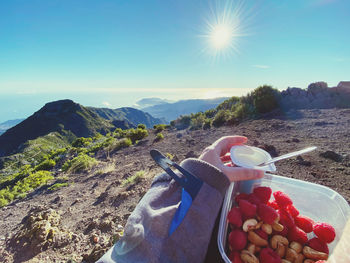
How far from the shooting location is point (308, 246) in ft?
2.73

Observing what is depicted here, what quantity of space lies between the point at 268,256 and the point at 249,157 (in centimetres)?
56

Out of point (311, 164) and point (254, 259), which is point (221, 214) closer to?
point (254, 259)

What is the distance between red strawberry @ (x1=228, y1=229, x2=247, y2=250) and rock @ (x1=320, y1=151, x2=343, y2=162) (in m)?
3.55

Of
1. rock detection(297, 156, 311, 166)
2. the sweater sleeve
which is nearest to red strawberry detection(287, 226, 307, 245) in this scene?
the sweater sleeve

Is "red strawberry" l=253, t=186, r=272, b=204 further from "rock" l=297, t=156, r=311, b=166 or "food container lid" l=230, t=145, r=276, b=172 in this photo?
"rock" l=297, t=156, r=311, b=166

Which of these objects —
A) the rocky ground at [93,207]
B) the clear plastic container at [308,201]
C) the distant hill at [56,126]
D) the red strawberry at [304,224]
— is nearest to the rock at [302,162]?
the rocky ground at [93,207]

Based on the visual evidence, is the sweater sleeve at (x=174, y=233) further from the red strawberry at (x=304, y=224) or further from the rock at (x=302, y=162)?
the rock at (x=302, y=162)

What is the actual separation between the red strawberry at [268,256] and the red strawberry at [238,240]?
0.26 ft

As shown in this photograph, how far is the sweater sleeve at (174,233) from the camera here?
734 millimetres

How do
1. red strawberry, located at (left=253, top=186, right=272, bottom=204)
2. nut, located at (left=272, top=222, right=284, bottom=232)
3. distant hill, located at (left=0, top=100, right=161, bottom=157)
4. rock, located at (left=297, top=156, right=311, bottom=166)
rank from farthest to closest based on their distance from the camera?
distant hill, located at (left=0, top=100, right=161, bottom=157), rock, located at (left=297, top=156, right=311, bottom=166), red strawberry, located at (left=253, top=186, right=272, bottom=204), nut, located at (left=272, top=222, right=284, bottom=232)

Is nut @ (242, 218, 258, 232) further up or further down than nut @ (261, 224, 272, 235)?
further up

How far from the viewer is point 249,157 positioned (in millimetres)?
1150

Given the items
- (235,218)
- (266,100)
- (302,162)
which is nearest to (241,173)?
(235,218)

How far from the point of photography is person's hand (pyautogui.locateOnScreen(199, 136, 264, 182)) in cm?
101
